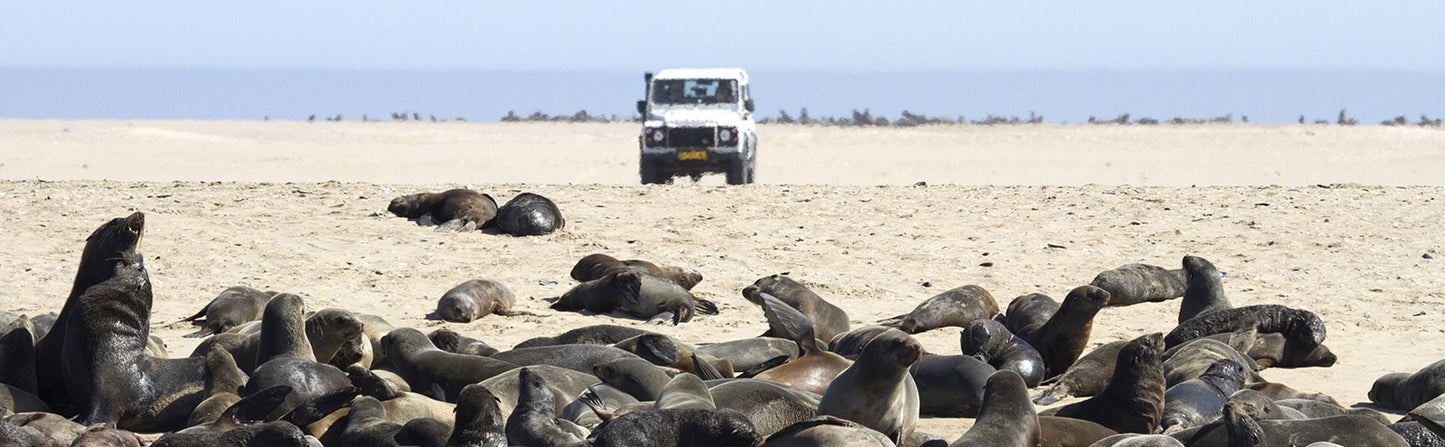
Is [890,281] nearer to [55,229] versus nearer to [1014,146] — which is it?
[55,229]

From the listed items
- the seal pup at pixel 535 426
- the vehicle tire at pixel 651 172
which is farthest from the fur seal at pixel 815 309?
the vehicle tire at pixel 651 172

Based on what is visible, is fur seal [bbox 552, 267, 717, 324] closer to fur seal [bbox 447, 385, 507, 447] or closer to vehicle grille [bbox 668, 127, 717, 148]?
fur seal [bbox 447, 385, 507, 447]

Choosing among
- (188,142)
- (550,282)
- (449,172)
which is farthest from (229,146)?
(550,282)

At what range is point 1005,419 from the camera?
15.7ft

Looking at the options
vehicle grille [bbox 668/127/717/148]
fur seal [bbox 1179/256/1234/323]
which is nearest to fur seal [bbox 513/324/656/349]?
fur seal [bbox 1179/256/1234/323]

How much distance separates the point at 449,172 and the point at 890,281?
2354 cm

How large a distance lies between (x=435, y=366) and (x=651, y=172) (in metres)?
14.5

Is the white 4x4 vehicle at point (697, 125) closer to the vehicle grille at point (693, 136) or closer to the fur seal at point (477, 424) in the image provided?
the vehicle grille at point (693, 136)

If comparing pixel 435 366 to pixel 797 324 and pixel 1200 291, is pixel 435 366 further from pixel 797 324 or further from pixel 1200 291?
pixel 1200 291

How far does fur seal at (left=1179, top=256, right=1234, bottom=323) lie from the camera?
8969 millimetres

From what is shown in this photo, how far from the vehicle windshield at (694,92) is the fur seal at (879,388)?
15.3m

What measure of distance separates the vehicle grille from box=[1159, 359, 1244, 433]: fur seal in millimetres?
13887

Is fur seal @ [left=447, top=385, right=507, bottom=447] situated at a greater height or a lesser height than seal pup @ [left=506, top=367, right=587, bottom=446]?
greater

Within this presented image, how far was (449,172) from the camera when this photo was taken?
33.2m
